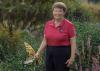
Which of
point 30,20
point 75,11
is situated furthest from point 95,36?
point 75,11

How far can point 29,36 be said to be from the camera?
30.5ft

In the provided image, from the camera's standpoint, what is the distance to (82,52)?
7742 millimetres

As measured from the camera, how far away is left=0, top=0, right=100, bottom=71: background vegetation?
7742 mm

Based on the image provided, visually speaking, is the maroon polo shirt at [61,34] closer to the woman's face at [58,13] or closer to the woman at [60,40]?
the woman at [60,40]

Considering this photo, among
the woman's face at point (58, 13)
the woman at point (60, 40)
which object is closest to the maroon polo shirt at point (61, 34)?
the woman at point (60, 40)

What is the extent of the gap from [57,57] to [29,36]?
2.82 meters

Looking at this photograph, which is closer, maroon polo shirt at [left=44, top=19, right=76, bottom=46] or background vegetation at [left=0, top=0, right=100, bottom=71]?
maroon polo shirt at [left=44, top=19, right=76, bottom=46]

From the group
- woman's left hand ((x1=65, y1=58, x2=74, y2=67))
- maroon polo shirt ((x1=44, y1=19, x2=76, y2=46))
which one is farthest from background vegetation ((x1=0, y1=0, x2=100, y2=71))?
maroon polo shirt ((x1=44, y1=19, x2=76, y2=46))

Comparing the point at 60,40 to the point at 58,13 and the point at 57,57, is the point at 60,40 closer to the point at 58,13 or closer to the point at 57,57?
the point at 57,57

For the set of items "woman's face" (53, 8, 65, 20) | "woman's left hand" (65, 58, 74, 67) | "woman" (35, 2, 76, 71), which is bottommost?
"woman's left hand" (65, 58, 74, 67)

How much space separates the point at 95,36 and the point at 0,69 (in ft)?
5.86

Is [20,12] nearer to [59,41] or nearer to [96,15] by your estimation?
[96,15]

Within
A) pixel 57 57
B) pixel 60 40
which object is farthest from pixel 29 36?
pixel 60 40

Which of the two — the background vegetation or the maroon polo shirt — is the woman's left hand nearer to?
the maroon polo shirt
